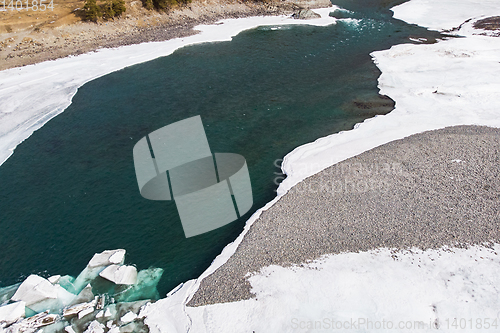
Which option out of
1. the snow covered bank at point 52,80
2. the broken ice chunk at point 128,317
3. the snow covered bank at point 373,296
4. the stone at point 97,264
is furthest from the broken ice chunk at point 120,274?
the snow covered bank at point 52,80

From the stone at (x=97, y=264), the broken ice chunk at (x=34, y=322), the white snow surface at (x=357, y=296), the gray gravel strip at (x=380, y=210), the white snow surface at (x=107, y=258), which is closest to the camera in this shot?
the white snow surface at (x=357, y=296)

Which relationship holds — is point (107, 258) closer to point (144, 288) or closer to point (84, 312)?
point (144, 288)

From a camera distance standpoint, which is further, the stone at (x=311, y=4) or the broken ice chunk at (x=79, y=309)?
the stone at (x=311, y=4)

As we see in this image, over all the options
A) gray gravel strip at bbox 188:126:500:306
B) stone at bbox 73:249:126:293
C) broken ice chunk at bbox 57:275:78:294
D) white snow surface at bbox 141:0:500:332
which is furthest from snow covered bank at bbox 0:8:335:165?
gray gravel strip at bbox 188:126:500:306

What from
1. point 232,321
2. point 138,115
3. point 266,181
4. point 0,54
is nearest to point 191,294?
point 232,321

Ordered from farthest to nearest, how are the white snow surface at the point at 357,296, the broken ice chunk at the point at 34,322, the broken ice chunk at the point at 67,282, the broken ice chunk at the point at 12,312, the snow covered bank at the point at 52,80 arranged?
the snow covered bank at the point at 52,80, the broken ice chunk at the point at 67,282, the broken ice chunk at the point at 12,312, the broken ice chunk at the point at 34,322, the white snow surface at the point at 357,296

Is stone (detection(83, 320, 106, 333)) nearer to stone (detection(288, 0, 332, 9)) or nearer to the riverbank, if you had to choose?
the riverbank

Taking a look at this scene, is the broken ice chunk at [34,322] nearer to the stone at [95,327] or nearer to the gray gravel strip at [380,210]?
the stone at [95,327]

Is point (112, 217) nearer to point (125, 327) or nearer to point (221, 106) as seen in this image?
point (125, 327)
